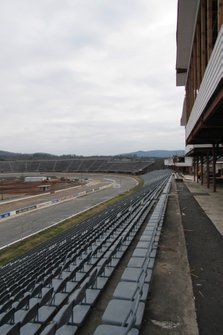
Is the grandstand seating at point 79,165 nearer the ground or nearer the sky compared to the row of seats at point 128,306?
nearer the sky

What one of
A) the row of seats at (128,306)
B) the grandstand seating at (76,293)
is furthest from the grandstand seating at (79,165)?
the row of seats at (128,306)

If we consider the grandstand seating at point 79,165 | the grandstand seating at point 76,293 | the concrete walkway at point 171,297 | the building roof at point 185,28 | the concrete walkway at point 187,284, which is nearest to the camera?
the grandstand seating at point 76,293

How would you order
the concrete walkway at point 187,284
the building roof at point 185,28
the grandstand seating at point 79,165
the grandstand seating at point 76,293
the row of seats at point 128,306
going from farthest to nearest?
the grandstand seating at point 79,165, the building roof at point 185,28, the concrete walkway at point 187,284, the grandstand seating at point 76,293, the row of seats at point 128,306

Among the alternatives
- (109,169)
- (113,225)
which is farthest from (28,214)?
(109,169)

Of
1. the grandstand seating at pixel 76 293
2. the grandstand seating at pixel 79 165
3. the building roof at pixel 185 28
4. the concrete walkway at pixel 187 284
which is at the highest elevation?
the building roof at pixel 185 28

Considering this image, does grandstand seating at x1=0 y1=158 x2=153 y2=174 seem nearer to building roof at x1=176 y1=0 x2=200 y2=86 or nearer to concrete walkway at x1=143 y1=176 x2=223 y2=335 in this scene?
building roof at x1=176 y1=0 x2=200 y2=86

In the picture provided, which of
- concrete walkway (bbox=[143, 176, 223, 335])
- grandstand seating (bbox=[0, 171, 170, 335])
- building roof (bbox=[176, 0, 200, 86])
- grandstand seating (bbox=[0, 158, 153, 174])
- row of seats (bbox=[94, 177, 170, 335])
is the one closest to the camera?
row of seats (bbox=[94, 177, 170, 335])

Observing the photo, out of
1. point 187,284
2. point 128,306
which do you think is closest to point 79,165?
point 187,284

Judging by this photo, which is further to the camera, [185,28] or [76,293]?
[185,28]

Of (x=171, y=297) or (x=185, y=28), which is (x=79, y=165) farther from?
(x=171, y=297)

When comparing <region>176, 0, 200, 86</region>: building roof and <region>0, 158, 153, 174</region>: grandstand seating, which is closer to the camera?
<region>176, 0, 200, 86</region>: building roof

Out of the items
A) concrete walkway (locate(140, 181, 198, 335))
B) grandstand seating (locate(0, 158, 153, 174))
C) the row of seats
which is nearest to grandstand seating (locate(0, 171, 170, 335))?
the row of seats

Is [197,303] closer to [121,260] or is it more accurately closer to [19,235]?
[121,260]

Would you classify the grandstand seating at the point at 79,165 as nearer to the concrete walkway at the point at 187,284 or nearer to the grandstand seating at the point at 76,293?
the concrete walkway at the point at 187,284
